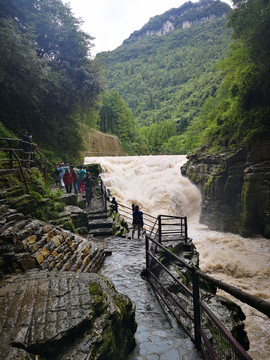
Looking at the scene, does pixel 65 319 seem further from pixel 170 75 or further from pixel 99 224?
pixel 170 75

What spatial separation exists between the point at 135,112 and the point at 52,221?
12191cm

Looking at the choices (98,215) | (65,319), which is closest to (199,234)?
(98,215)

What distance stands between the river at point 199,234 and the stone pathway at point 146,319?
3.81 m

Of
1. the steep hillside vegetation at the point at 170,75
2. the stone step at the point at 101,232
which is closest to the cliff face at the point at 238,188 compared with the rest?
the stone step at the point at 101,232

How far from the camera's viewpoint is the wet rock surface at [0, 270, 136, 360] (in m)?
2.08

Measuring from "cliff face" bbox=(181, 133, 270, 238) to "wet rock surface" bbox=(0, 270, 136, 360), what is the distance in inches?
546

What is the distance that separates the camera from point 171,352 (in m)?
2.83

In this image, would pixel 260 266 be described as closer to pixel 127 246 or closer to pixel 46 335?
pixel 127 246

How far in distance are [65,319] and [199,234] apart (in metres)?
14.9

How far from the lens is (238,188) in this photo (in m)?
16.5

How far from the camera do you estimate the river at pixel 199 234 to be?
7582mm

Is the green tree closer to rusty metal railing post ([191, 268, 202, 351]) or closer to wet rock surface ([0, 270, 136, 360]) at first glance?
wet rock surface ([0, 270, 136, 360])

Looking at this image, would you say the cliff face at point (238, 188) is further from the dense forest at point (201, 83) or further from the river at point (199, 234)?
the dense forest at point (201, 83)

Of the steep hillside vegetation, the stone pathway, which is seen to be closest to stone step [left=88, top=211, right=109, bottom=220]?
the stone pathway
